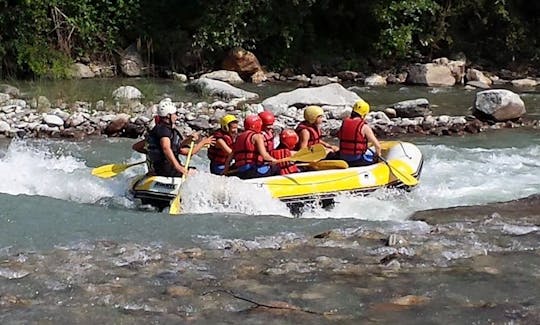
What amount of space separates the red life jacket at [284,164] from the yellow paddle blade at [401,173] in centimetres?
99

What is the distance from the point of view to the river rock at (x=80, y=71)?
18.7 meters

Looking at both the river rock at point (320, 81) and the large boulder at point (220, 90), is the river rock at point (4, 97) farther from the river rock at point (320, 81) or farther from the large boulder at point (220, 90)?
the river rock at point (320, 81)

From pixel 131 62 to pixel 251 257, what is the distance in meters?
14.2

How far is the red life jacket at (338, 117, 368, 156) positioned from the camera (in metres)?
8.86

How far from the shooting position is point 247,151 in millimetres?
8367

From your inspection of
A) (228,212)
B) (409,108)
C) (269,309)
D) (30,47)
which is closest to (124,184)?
(228,212)

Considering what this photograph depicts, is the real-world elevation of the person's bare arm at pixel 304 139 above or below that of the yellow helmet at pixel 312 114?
below

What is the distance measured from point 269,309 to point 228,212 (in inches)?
116

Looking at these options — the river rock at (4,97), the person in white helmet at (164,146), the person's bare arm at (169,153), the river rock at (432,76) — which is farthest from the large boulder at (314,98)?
Answer: the person's bare arm at (169,153)

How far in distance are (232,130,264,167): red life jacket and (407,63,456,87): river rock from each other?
1057 cm

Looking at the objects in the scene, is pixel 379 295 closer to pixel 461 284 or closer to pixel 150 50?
pixel 461 284

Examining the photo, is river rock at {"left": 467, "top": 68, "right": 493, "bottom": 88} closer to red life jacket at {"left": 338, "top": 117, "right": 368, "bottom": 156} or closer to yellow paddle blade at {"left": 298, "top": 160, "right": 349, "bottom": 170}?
red life jacket at {"left": 338, "top": 117, "right": 368, "bottom": 156}

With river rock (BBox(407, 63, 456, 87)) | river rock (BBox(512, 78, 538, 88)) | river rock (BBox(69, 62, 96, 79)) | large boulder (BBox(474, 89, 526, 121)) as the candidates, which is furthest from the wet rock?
river rock (BBox(512, 78, 538, 88))

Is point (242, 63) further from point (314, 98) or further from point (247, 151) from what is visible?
point (247, 151)
